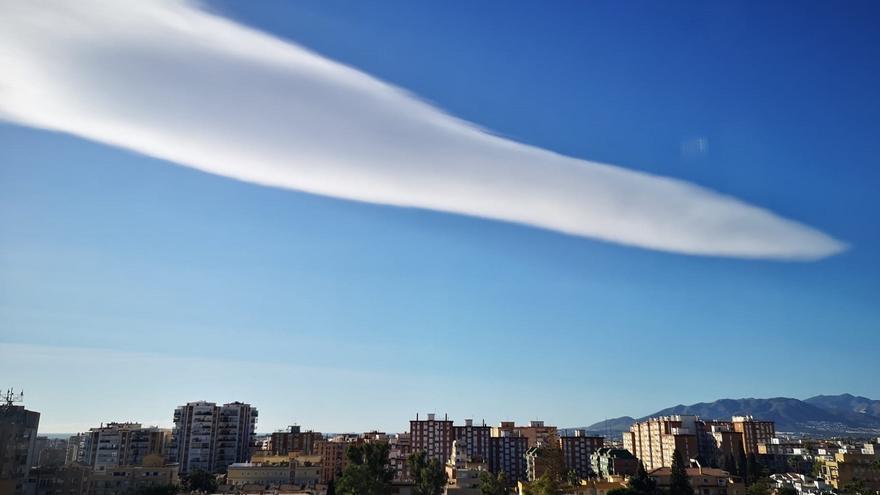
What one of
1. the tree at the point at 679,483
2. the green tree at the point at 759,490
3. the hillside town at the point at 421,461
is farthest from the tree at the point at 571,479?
the green tree at the point at 759,490

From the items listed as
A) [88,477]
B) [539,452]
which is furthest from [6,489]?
[539,452]

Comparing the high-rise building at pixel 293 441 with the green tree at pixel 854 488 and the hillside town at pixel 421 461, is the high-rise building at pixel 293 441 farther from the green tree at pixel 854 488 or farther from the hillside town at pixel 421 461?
the green tree at pixel 854 488

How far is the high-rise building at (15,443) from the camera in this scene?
52562 mm

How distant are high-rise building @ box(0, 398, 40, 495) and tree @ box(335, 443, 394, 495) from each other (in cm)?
2445

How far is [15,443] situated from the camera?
5594 centimetres

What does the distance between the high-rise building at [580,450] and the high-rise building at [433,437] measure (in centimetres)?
1854

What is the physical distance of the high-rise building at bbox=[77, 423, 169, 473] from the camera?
9462 centimetres

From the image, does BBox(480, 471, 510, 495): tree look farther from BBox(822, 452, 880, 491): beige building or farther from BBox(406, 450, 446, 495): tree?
BBox(822, 452, 880, 491): beige building

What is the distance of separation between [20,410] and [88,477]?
1134 centimetres

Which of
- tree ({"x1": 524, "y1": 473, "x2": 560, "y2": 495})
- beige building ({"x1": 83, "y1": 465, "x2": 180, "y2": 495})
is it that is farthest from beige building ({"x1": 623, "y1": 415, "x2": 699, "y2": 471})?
beige building ({"x1": 83, "y1": 465, "x2": 180, "y2": 495})

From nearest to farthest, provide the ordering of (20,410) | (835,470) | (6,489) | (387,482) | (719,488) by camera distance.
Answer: (6,489)
(387,482)
(20,410)
(719,488)
(835,470)

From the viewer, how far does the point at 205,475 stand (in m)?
74.9

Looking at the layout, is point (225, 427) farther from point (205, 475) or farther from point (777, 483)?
point (777, 483)

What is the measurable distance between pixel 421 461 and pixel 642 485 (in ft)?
66.5
